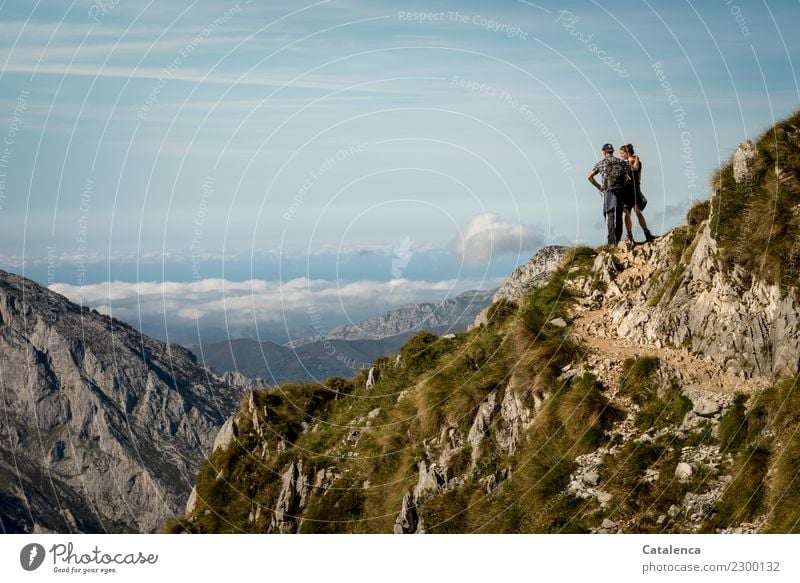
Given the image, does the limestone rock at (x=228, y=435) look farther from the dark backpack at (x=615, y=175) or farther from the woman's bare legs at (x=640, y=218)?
the woman's bare legs at (x=640, y=218)

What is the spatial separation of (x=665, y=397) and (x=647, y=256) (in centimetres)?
755

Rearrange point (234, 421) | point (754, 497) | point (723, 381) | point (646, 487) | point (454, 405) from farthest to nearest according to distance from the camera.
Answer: point (234, 421) → point (454, 405) → point (723, 381) → point (646, 487) → point (754, 497)

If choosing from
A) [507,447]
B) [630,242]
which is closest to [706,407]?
[507,447]

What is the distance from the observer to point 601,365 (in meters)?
29.8

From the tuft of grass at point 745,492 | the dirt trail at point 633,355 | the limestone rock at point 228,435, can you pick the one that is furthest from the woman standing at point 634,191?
the limestone rock at point 228,435

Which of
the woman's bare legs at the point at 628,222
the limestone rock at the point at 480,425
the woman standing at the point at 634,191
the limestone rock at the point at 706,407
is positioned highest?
the woman standing at the point at 634,191

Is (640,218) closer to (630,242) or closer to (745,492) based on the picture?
(630,242)

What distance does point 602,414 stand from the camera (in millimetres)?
28031

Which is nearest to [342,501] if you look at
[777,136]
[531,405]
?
[531,405]

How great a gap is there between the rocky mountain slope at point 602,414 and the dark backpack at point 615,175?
95.5 inches

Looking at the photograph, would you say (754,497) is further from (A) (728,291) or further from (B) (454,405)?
(B) (454,405)

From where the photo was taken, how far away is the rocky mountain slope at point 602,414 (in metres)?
25.3

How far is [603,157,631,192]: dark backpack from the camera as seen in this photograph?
3341 cm
